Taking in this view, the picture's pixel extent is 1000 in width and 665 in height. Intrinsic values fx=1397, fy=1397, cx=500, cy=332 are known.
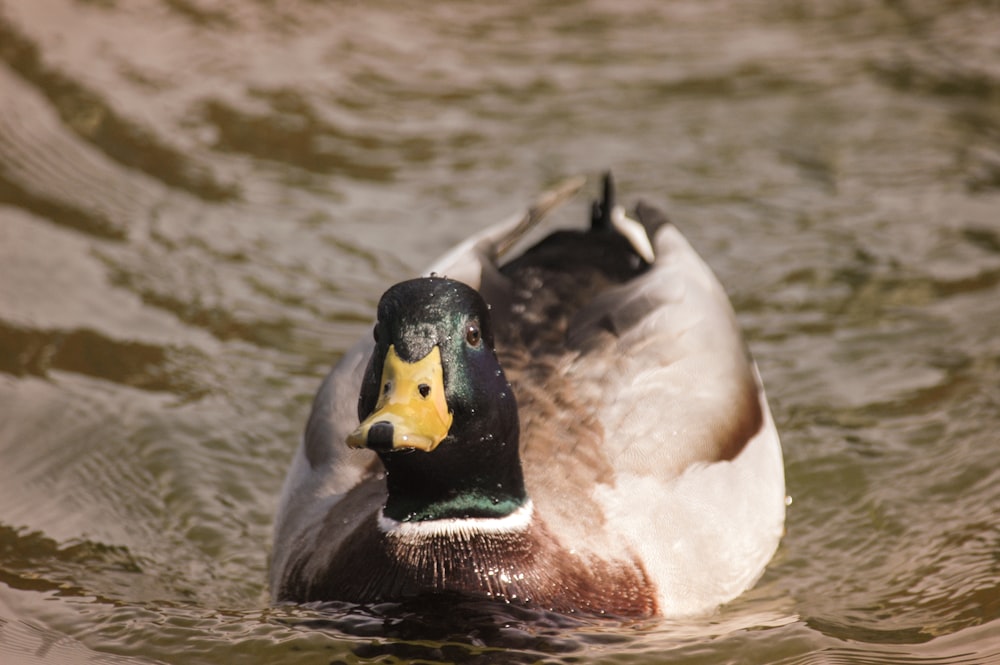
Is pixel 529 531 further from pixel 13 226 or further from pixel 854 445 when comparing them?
pixel 13 226

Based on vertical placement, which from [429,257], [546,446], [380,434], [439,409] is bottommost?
[380,434]

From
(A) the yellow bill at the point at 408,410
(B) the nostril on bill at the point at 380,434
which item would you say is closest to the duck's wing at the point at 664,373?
(A) the yellow bill at the point at 408,410

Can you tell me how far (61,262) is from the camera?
7312 millimetres

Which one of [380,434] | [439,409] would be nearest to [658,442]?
[439,409]

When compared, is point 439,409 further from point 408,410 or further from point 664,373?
point 664,373

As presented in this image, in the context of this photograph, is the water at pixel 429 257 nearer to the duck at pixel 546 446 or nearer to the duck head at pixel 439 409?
the duck at pixel 546 446

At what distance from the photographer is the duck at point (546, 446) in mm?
3979

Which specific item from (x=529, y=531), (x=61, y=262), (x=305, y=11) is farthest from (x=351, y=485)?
(x=305, y=11)

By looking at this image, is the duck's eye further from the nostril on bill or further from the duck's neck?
the nostril on bill

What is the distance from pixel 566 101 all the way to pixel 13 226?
3716 mm

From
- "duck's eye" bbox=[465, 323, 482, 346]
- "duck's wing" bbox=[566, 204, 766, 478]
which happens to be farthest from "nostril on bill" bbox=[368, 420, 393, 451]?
"duck's wing" bbox=[566, 204, 766, 478]

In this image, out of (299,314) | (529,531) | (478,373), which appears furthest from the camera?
(299,314)

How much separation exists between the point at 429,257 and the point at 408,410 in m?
3.99

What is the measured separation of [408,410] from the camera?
12.3 ft
